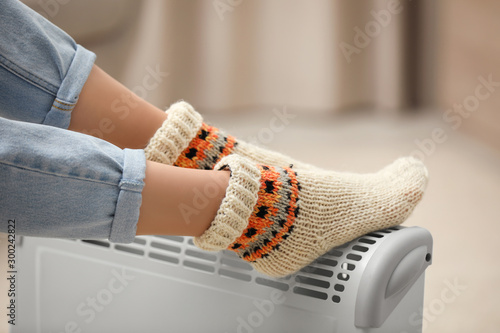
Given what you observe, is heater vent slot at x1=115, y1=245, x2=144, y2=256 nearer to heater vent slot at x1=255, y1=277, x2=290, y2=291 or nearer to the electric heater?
the electric heater

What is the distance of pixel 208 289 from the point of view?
67 centimetres

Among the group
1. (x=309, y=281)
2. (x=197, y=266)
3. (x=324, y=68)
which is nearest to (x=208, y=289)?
(x=197, y=266)

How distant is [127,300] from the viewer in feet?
2.38

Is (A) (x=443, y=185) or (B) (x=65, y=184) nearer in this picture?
(B) (x=65, y=184)

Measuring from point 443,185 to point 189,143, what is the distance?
95 centimetres

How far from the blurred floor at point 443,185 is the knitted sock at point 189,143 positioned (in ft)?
1.51

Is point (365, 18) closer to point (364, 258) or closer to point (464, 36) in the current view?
point (464, 36)

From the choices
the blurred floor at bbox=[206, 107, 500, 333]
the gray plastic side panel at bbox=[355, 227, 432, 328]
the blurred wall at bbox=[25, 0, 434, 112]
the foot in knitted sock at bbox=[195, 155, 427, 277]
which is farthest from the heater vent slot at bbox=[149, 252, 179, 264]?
the blurred wall at bbox=[25, 0, 434, 112]

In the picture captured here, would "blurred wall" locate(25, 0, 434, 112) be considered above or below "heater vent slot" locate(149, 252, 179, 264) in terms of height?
above

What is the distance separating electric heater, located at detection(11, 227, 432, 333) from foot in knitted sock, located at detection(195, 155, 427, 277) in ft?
0.08

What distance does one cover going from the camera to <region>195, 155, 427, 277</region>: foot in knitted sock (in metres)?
0.56

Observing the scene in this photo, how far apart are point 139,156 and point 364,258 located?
0.28 meters

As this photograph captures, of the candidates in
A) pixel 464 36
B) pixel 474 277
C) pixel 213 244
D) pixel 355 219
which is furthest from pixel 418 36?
pixel 213 244

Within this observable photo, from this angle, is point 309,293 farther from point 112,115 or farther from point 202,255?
point 112,115
